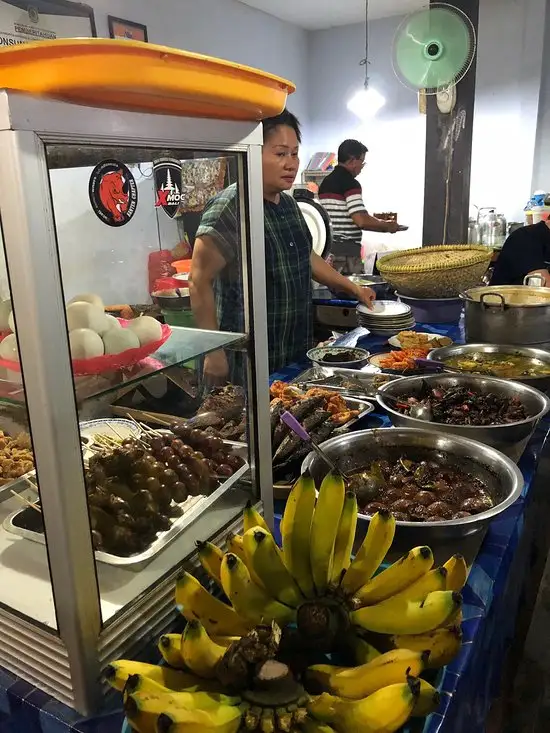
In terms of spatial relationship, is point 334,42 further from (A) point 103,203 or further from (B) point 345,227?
(A) point 103,203

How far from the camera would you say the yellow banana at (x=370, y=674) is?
2.56ft

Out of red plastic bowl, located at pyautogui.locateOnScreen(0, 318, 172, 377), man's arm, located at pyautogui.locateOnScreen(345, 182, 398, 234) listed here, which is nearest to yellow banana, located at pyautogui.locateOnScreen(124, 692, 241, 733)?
red plastic bowl, located at pyautogui.locateOnScreen(0, 318, 172, 377)

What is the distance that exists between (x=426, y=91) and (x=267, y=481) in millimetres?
4182

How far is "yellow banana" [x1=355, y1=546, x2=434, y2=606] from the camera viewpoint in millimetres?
899

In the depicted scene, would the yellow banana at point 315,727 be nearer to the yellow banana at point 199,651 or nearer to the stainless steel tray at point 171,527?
the yellow banana at point 199,651

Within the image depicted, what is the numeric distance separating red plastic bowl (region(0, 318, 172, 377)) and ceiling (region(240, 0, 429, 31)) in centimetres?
591

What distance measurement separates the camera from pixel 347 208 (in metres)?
5.36

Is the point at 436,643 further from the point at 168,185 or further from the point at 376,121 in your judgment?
the point at 376,121

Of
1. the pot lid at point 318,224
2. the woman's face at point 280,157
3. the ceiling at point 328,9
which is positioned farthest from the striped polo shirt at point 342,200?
the woman's face at point 280,157

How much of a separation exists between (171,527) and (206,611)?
0.21 meters

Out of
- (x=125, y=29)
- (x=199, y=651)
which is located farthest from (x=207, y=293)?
(x=125, y=29)

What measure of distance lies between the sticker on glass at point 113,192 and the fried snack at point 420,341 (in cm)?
188

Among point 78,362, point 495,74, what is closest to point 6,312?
point 78,362

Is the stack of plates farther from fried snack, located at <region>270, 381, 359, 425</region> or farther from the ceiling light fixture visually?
the ceiling light fixture
